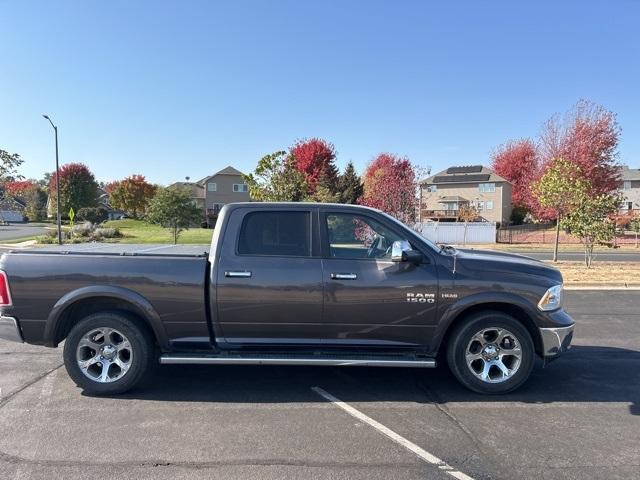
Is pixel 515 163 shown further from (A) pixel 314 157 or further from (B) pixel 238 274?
(B) pixel 238 274

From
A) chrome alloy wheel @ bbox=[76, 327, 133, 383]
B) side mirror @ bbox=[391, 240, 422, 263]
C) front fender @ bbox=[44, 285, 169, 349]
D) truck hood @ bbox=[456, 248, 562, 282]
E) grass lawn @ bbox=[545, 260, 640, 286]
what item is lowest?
grass lawn @ bbox=[545, 260, 640, 286]

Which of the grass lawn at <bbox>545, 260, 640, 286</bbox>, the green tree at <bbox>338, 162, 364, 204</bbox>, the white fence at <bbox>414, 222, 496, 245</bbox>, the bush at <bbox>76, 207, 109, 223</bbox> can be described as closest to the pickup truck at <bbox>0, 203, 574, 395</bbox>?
the grass lawn at <bbox>545, 260, 640, 286</bbox>

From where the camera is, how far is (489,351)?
4934mm

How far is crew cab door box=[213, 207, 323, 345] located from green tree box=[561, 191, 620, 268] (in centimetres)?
1466

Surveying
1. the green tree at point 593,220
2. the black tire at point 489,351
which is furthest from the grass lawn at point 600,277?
the black tire at point 489,351

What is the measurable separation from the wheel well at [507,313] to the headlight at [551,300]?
17 centimetres

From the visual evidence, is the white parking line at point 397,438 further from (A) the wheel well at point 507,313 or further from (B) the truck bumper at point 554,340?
(B) the truck bumper at point 554,340

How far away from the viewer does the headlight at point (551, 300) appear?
4.84 m

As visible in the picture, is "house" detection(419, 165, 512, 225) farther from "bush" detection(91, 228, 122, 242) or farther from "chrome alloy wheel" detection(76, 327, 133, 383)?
"chrome alloy wheel" detection(76, 327, 133, 383)

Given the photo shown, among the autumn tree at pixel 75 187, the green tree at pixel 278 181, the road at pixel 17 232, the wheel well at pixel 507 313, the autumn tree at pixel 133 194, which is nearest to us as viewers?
the wheel well at pixel 507 313

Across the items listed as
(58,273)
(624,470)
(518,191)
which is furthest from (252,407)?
(518,191)

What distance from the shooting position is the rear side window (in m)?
4.94

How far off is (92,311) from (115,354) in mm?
516

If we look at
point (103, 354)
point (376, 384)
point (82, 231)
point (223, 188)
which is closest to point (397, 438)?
point (376, 384)
